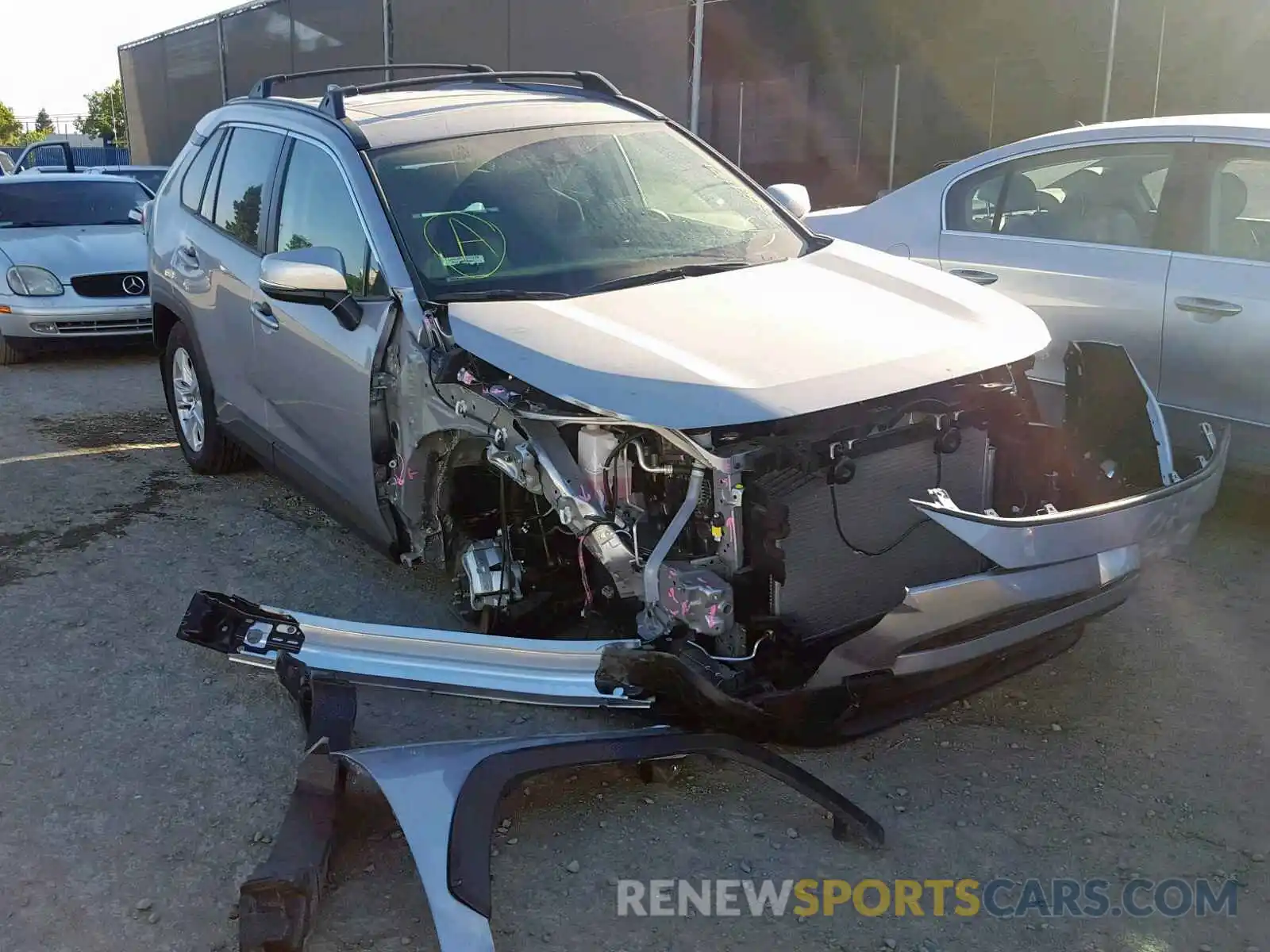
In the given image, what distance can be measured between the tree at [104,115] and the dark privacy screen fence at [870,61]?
3974cm

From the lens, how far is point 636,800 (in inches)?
127

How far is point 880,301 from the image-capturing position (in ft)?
11.8

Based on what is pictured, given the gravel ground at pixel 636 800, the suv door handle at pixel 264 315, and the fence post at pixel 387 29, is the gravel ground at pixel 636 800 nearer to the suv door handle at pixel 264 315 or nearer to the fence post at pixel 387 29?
the suv door handle at pixel 264 315

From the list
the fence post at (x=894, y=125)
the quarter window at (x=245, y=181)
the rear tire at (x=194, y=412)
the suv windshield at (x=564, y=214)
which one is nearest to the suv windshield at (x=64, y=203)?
the rear tire at (x=194, y=412)

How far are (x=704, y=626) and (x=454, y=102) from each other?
2623mm

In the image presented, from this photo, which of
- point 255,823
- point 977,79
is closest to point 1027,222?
point 255,823

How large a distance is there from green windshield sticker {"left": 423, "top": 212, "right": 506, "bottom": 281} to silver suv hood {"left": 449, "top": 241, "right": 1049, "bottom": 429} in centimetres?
26

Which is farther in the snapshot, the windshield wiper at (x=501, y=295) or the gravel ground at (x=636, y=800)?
the windshield wiper at (x=501, y=295)

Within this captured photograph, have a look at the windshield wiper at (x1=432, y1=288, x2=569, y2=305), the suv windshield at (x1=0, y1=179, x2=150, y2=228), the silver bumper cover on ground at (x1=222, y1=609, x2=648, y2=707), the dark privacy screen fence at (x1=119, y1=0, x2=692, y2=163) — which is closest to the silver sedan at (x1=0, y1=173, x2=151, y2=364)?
the suv windshield at (x1=0, y1=179, x2=150, y2=228)

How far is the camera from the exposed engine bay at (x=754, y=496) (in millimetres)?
2969

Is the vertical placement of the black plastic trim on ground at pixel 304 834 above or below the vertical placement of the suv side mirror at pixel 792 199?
below

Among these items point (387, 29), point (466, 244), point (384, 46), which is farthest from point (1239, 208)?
point (384, 46)

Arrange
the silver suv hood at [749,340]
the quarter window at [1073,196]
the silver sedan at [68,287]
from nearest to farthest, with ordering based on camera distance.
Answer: the silver suv hood at [749,340] < the quarter window at [1073,196] < the silver sedan at [68,287]

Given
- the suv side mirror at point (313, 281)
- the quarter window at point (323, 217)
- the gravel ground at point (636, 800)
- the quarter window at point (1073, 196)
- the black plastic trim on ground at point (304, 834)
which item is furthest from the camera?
the quarter window at point (1073, 196)
